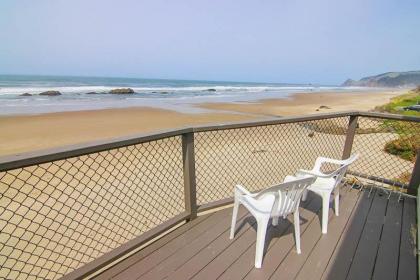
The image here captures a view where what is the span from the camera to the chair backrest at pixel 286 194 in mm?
1816

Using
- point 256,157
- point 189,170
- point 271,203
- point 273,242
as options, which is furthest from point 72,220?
point 256,157

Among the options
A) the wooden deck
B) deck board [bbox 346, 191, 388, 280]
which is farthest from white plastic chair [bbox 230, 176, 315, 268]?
deck board [bbox 346, 191, 388, 280]

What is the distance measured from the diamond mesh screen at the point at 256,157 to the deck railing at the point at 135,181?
0.02 metres

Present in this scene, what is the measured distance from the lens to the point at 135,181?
459cm

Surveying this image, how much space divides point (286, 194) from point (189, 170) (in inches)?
38.0

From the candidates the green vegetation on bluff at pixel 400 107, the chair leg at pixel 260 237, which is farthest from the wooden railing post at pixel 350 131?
the green vegetation on bluff at pixel 400 107

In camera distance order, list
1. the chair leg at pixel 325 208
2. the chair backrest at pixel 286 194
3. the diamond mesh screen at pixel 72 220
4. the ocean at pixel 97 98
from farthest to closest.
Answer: the ocean at pixel 97 98 < the diamond mesh screen at pixel 72 220 < the chair leg at pixel 325 208 < the chair backrest at pixel 286 194

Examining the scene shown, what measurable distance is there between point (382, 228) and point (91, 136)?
333 inches

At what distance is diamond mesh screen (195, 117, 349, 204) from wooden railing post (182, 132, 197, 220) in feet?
4.73

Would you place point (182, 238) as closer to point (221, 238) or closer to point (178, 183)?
point (221, 238)

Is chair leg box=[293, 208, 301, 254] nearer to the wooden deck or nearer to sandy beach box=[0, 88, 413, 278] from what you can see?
the wooden deck

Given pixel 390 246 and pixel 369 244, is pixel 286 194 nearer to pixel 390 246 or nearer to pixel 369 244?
pixel 369 244

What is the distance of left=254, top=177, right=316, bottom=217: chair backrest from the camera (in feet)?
5.96

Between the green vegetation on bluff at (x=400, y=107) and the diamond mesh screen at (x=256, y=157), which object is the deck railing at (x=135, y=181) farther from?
the green vegetation on bluff at (x=400, y=107)
